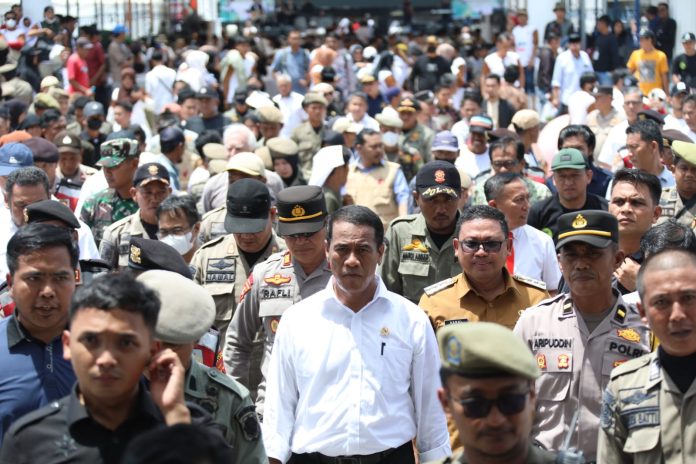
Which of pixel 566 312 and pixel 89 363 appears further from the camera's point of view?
pixel 566 312

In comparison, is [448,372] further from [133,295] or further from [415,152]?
[415,152]

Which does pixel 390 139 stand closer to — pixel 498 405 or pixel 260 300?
pixel 260 300

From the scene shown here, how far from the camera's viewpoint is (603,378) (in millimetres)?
5492

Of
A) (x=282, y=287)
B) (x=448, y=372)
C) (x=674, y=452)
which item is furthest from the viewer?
(x=282, y=287)

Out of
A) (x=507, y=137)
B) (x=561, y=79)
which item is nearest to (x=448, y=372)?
(x=507, y=137)

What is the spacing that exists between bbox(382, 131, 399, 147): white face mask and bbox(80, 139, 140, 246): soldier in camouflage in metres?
4.77

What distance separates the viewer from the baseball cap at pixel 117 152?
989cm

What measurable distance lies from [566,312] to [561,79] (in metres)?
16.7

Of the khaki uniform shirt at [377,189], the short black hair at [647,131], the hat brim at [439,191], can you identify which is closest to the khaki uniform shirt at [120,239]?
the hat brim at [439,191]

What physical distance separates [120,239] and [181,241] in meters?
0.60

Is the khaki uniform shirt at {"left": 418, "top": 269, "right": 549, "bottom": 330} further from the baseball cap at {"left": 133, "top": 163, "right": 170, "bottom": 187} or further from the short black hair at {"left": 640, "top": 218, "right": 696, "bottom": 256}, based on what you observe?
the baseball cap at {"left": 133, "top": 163, "right": 170, "bottom": 187}

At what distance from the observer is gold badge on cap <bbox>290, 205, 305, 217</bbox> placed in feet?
22.8

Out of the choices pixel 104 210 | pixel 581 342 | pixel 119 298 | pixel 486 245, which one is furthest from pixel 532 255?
pixel 119 298

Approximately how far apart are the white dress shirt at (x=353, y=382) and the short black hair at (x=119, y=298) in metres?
1.62
